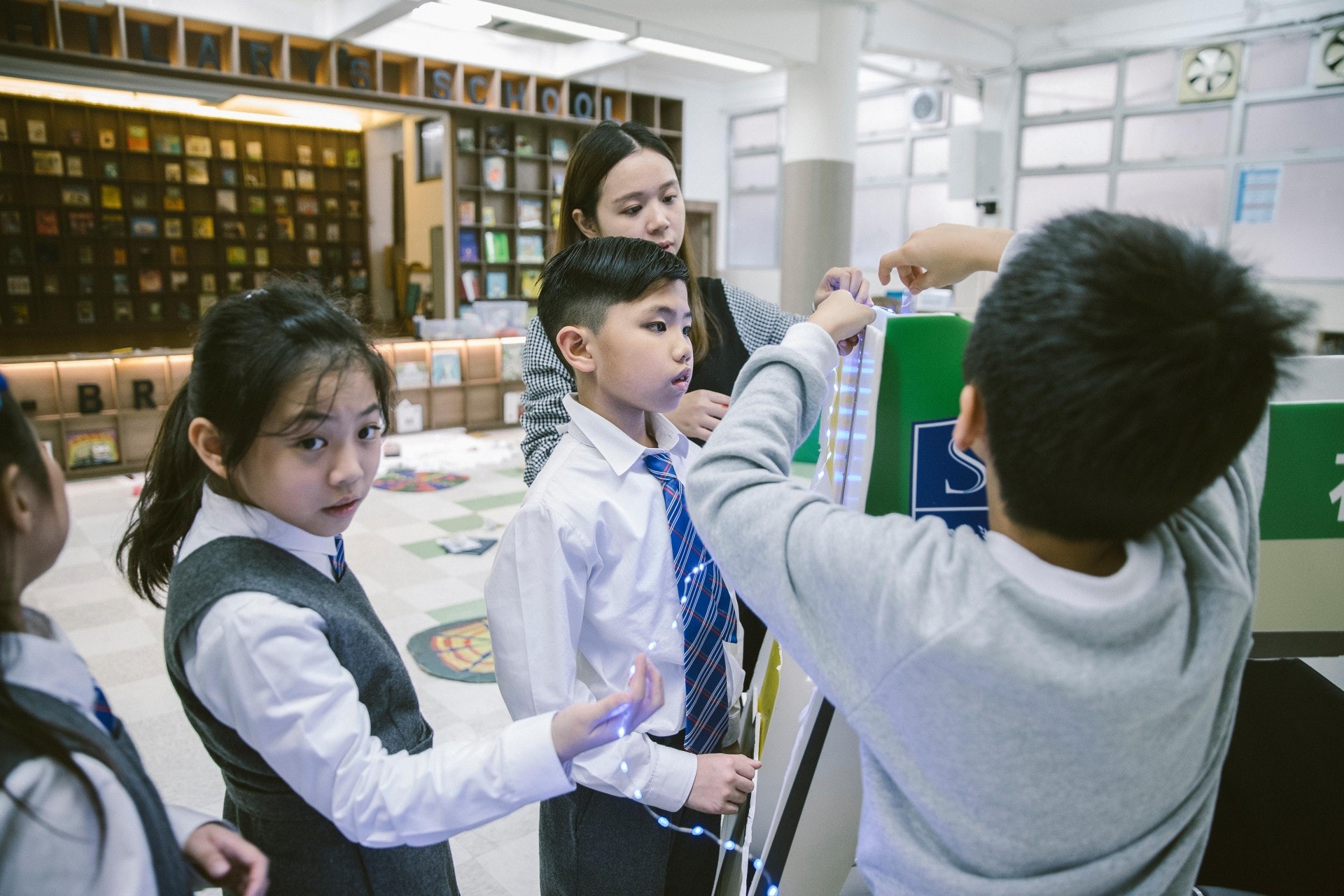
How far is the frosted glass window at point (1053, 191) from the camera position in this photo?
7957 millimetres

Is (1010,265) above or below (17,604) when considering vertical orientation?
above

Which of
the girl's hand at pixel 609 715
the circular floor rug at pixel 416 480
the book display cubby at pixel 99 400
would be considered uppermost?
the girl's hand at pixel 609 715

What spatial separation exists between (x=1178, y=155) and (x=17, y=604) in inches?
348

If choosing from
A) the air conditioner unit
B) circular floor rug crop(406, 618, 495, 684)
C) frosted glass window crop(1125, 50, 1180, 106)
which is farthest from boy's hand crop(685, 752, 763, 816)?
the air conditioner unit

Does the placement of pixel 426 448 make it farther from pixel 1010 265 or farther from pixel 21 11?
pixel 1010 265

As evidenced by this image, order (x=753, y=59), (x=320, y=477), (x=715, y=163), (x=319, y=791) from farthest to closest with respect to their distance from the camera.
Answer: (x=715, y=163) → (x=753, y=59) → (x=320, y=477) → (x=319, y=791)

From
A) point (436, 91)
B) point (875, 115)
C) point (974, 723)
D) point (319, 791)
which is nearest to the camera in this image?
point (974, 723)

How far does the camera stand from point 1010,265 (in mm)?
652

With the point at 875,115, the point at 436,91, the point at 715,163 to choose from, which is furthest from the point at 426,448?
the point at 875,115

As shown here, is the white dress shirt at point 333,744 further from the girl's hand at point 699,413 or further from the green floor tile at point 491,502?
the green floor tile at point 491,502

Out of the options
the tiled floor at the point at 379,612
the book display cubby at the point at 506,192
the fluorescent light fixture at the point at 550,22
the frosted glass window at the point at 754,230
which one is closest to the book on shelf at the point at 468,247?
the book display cubby at the point at 506,192

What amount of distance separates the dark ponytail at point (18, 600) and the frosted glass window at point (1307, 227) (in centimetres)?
797

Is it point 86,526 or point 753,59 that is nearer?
point 86,526

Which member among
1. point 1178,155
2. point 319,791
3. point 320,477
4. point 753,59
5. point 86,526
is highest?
point 753,59
